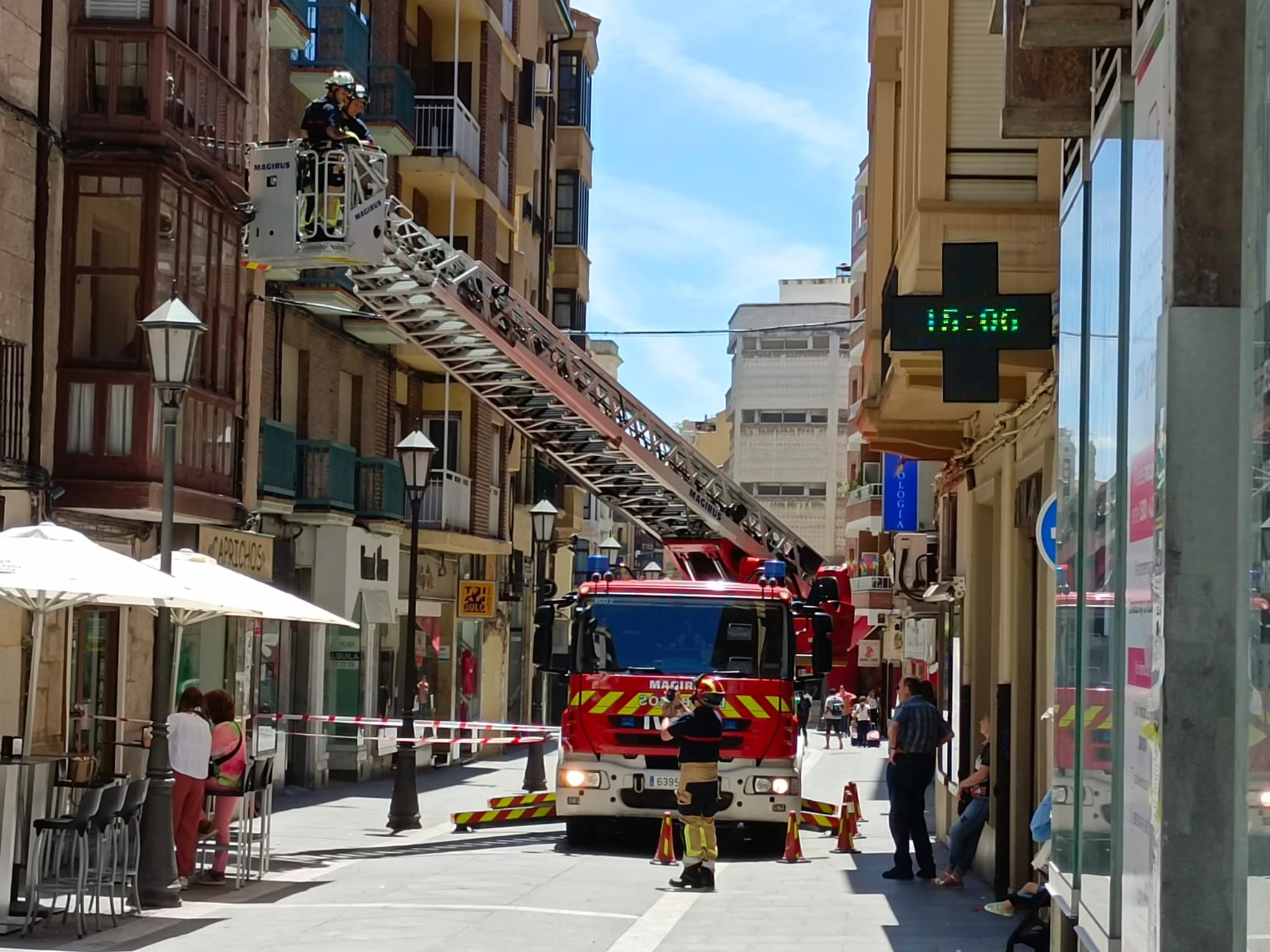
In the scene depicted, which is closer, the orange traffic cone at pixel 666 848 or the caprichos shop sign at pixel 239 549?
the orange traffic cone at pixel 666 848

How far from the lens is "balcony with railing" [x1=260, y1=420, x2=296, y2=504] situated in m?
28.6

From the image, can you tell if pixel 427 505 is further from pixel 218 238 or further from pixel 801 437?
pixel 801 437

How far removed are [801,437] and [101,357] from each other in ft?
271

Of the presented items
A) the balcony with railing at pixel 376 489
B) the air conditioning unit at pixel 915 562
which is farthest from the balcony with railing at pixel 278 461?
the air conditioning unit at pixel 915 562

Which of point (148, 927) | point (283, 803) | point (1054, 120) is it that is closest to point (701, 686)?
point (148, 927)

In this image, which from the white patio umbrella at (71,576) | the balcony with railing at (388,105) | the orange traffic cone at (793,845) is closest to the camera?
the white patio umbrella at (71,576)

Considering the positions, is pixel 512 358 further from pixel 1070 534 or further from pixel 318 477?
pixel 1070 534

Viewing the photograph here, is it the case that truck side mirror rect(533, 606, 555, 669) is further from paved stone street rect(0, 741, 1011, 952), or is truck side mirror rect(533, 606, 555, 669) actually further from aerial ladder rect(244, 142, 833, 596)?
aerial ladder rect(244, 142, 833, 596)

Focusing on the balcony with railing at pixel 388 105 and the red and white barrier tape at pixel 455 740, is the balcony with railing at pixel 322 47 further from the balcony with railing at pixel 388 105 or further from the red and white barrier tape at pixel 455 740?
the red and white barrier tape at pixel 455 740

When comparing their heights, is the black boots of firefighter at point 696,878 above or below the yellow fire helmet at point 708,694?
below

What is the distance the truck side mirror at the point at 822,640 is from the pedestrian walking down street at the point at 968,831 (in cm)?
272

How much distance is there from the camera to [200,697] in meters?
16.2

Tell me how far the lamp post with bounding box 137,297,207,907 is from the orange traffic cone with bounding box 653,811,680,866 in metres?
4.92

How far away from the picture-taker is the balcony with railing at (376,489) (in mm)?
33031
